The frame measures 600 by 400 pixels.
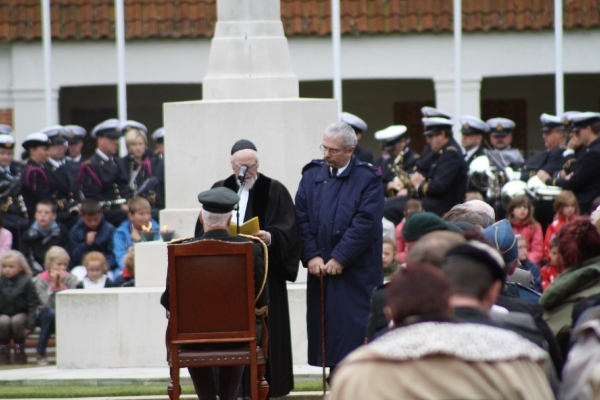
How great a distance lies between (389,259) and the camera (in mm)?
10586

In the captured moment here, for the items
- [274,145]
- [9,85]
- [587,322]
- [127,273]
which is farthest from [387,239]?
[9,85]

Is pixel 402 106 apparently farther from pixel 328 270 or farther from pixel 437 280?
pixel 437 280

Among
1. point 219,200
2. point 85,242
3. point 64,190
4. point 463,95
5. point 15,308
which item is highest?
point 463,95

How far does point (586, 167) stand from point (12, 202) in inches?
240

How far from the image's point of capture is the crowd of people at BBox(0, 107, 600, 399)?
3264 mm

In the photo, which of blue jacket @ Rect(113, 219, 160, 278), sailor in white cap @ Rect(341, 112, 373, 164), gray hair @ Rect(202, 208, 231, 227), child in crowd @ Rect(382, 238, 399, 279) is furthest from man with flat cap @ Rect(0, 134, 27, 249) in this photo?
gray hair @ Rect(202, 208, 231, 227)

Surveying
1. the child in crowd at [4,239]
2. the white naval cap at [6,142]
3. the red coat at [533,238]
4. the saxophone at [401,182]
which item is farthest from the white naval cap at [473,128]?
the white naval cap at [6,142]

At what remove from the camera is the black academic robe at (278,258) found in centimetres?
804

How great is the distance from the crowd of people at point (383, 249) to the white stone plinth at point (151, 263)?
0.79m

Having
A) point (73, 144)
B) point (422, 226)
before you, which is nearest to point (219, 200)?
point (422, 226)

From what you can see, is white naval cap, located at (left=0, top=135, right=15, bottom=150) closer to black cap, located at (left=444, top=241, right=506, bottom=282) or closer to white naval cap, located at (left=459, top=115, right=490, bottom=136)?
white naval cap, located at (left=459, top=115, right=490, bottom=136)

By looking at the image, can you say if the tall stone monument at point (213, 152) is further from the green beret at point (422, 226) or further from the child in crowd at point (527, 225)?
the green beret at point (422, 226)

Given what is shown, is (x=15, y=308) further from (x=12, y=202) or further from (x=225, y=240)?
(x=225, y=240)

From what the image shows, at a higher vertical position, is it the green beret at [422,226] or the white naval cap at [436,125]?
the white naval cap at [436,125]
